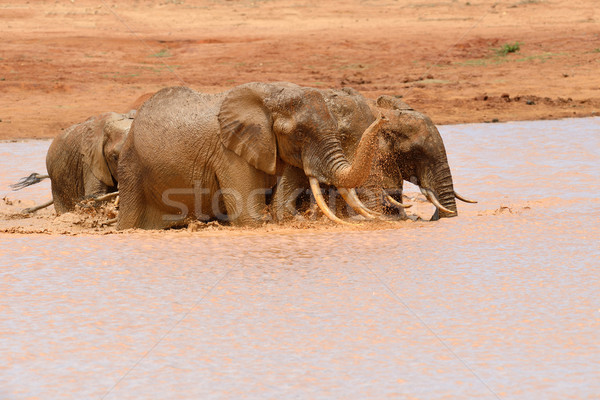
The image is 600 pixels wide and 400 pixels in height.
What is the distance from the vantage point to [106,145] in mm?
11070

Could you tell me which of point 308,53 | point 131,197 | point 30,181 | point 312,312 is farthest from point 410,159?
point 308,53

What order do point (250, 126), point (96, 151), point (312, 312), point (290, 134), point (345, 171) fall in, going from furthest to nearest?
point (96, 151) < point (250, 126) < point (290, 134) < point (345, 171) < point (312, 312)

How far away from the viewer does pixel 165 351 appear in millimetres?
5375

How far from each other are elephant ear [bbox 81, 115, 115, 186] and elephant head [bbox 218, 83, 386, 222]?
2582mm

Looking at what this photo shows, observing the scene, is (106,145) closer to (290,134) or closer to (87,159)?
(87,159)

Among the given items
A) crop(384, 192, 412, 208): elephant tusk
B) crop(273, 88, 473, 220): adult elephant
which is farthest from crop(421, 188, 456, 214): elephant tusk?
crop(384, 192, 412, 208): elephant tusk

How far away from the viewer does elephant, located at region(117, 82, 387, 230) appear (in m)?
8.62

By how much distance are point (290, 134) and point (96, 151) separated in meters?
3.33

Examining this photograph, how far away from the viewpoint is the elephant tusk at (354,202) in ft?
28.8

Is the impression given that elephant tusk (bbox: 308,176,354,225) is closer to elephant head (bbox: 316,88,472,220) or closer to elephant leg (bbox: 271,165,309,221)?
elephant leg (bbox: 271,165,309,221)

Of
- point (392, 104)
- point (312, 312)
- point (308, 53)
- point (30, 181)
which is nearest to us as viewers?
point (312, 312)

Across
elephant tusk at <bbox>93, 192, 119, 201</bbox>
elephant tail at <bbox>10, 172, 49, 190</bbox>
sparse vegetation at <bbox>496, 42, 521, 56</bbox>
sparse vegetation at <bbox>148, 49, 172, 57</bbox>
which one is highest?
elephant tusk at <bbox>93, 192, 119, 201</bbox>

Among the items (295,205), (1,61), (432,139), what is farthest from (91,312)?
(1,61)

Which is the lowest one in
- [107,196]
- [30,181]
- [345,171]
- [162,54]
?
[162,54]
